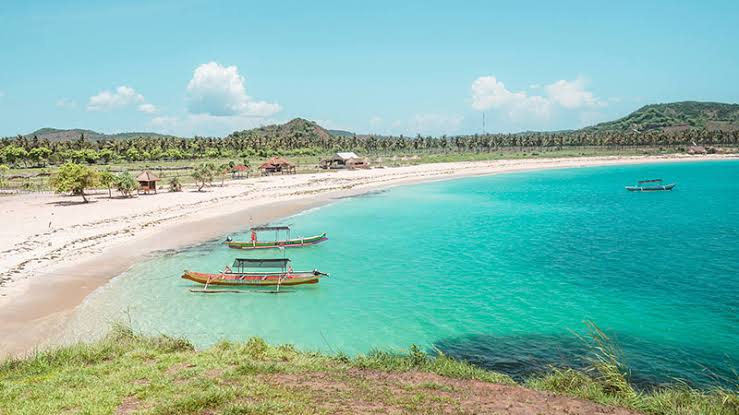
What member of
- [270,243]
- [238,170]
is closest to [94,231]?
[270,243]

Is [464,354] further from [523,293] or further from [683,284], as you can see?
[683,284]

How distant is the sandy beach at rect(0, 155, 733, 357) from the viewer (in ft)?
68.6

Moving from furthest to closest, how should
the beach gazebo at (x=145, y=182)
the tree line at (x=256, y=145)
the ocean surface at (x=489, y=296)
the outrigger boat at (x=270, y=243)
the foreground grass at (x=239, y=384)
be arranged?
1. the tree line at (x=256, y=145)
2. the beach gazebo at (x=145, y=182)
3. the outrigger boat at (x=270, y=243)
4. the ocean surface at (x=489, y=296)
5. the foreground grass at (x=239, y=384)

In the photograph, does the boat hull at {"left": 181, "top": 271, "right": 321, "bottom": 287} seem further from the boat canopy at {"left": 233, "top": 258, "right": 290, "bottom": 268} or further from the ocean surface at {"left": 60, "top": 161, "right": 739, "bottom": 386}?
the ocean surface at {"left": 60, "top": 161, "right": 739, "bottom": 386}

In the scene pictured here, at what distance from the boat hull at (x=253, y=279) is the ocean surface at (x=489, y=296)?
0.63m

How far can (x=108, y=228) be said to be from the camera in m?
38.3

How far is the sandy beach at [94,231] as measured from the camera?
20906mm

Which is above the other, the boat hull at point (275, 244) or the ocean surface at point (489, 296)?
the boat hull at point (275, 244)

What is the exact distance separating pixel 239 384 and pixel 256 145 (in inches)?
5130

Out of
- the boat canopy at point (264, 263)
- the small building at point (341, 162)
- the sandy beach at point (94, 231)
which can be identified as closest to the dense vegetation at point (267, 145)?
the small building at point (341, 162)

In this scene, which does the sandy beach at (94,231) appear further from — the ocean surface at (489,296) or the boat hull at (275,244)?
the boat hull at (275,244)

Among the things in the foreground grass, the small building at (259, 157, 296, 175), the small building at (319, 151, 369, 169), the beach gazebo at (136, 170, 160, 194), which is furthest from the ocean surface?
the small building at (319, 151, 369, 169)

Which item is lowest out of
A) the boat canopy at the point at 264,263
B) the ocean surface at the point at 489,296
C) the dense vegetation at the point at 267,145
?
the ocean surface at the point at 489,296

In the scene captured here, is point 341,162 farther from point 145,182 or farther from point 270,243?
point 270,243
